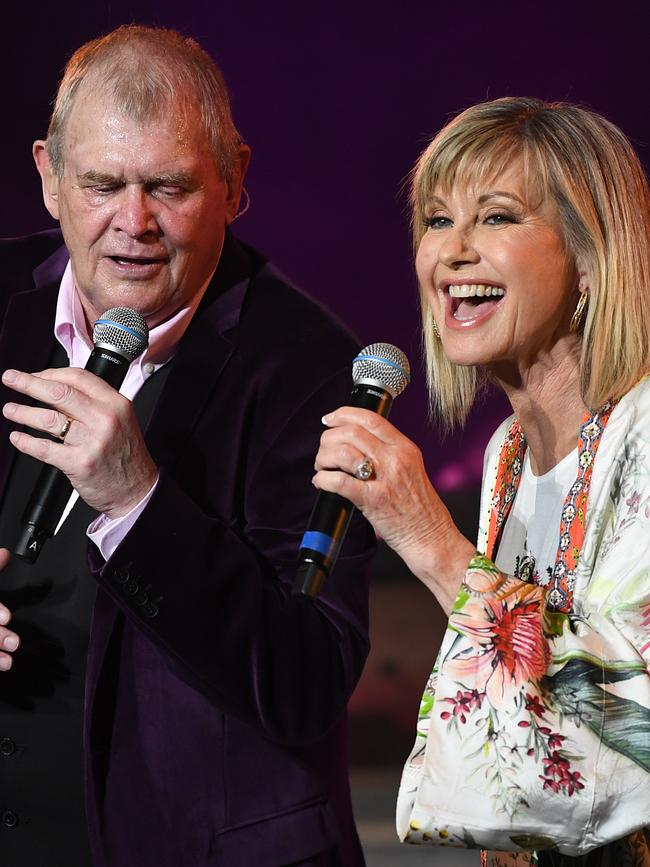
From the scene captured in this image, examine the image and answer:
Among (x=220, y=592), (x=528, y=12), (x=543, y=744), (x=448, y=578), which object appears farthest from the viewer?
(x=528, y=12)

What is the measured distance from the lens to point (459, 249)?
1.71 metres

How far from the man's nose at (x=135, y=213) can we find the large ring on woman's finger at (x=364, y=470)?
558 millimetres

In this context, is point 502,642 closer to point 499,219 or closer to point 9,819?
point 499,219

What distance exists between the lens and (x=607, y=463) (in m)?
1.62

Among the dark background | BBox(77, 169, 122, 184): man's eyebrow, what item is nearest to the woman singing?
BBox(77, 169, 122, 184): man's eyebrow

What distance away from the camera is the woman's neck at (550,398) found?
1.77 meters

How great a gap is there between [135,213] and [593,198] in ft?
2.13

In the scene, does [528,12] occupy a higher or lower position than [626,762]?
higher

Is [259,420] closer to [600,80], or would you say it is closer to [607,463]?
[607,463]

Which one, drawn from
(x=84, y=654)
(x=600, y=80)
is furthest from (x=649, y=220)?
(x=600, y=80)

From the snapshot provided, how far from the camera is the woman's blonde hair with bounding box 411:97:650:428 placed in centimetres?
168

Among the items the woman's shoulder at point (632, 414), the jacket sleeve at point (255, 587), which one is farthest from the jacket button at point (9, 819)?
the woman's shoulder at point (632, 414)

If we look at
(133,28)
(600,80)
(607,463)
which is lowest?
(607,463)

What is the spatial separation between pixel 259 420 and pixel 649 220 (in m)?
0.62
